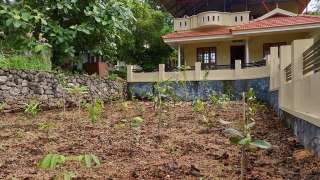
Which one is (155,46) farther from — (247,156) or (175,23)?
(247,156)

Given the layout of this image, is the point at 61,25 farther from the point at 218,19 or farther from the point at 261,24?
the point at 218,19

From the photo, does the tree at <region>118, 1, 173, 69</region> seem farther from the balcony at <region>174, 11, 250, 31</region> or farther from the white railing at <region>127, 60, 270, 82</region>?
the white railing at <region>127, 60, 270, 82</region>

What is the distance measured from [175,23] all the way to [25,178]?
21902 millimetres

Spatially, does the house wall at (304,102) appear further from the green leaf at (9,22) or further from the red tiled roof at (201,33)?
the red tiled roof at (201,33)

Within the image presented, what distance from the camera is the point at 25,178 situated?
396 cm

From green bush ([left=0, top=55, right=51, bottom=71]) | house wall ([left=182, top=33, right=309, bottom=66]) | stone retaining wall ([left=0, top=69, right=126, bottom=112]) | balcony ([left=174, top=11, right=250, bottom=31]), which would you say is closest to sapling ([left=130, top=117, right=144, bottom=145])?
stone retaining wall ([left=0, top=69, right=126, bottom=112])

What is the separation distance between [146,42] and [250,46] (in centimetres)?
676

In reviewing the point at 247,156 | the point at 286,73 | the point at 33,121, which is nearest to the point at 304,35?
the point at 286,73

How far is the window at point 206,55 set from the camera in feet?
80.8

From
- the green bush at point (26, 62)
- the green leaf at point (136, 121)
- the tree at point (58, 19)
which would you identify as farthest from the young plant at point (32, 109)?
the green leaf at point (136, 121)

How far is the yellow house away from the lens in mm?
21006

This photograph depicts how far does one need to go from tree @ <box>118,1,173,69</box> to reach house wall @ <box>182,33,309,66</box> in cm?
232

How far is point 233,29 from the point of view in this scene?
21.5 m

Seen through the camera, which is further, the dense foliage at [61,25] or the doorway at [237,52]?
the doorway at [237,52]
